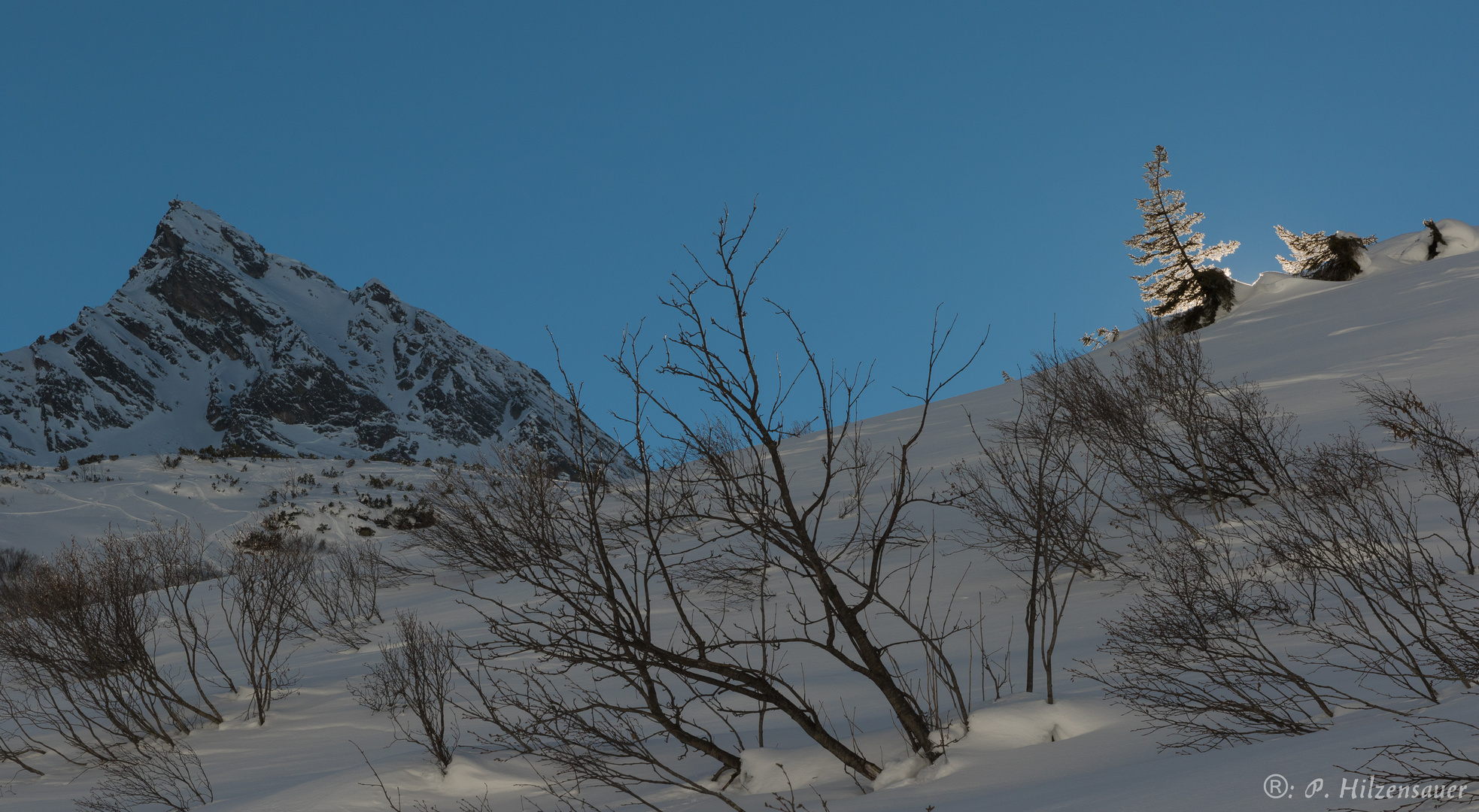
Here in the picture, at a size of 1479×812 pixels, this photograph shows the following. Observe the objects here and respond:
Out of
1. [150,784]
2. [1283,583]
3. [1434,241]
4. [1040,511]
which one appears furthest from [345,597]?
[1434,241]

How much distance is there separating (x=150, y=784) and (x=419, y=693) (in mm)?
3205

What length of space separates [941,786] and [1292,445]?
11.3 metres

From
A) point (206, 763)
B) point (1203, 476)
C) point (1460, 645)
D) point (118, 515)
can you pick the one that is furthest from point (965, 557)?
point (118, 515)

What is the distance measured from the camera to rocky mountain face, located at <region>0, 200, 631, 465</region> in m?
84.2

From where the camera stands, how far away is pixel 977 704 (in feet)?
23.9

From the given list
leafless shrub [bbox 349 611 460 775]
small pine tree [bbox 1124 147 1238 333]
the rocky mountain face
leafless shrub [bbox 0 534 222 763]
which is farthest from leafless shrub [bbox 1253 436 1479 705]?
the rocky mountain face

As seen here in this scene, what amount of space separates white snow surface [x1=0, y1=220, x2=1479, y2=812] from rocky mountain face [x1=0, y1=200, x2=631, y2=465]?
50.3 metres

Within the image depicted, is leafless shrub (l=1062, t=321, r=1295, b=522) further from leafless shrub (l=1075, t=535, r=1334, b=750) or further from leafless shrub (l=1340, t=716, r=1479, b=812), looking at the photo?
leafless shrub (l=1340, t=716, r=1479, b=812)

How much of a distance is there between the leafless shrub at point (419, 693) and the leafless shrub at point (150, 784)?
2084mm

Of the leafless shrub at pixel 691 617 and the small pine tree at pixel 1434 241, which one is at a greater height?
the small pine tree at pixel 1434 241

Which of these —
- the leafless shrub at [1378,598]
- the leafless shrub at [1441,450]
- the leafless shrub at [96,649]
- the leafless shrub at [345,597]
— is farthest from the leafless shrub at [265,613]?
the leafless shrub at [1441,450]

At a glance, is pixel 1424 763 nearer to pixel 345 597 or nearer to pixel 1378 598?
A: pixel 1378 598

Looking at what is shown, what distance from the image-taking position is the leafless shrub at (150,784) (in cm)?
817

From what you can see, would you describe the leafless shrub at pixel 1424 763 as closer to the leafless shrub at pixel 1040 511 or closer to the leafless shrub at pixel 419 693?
the leafless shrub at pixel 1040 511
